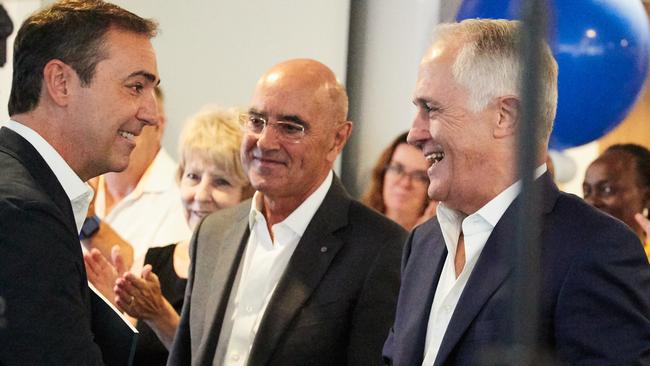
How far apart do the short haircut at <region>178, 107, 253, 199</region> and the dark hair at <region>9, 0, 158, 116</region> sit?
116 cm

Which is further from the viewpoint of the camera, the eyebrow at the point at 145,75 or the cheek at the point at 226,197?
the cheek at the point at 226,197

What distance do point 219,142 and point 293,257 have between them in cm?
83

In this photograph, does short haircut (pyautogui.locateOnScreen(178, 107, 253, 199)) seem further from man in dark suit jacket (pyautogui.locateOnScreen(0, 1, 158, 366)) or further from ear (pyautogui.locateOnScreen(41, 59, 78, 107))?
ear (pyautogui.locateOnScreen(41, 59, 78, 107))

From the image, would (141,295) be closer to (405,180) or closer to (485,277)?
(485,277)

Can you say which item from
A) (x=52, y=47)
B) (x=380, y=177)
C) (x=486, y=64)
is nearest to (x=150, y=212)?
(x=380, y=177)

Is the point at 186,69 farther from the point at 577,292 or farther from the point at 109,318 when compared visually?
the point at 577,292

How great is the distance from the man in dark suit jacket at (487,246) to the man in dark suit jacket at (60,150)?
55 centimetres

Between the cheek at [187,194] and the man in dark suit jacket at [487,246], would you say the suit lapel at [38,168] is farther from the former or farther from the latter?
the cheek at [187,194]

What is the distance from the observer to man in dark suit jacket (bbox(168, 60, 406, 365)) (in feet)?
7.18

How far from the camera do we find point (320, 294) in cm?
223

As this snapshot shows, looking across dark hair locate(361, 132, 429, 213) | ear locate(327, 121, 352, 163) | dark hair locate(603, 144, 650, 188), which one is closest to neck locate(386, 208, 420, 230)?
dark hair locate(361, 132, 429, 213)

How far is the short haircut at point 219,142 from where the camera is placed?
302cm

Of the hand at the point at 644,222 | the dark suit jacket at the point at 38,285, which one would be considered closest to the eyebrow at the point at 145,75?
the dark suit jacket at the point at 38,285

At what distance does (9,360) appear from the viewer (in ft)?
4.89
